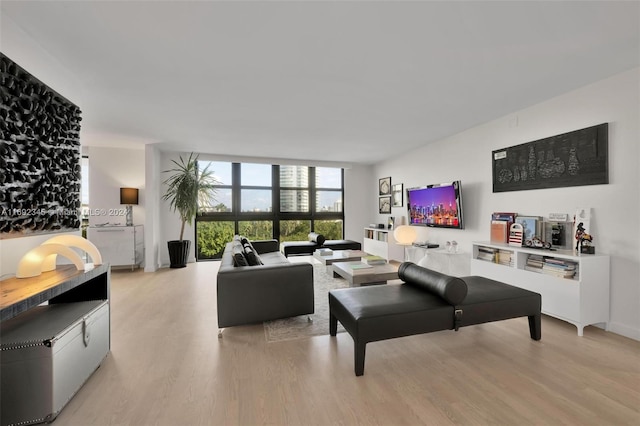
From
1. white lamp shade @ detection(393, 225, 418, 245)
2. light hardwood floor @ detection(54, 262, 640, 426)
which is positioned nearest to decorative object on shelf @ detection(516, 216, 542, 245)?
light hardwood floor @ detection(54, 262, 640, 426)

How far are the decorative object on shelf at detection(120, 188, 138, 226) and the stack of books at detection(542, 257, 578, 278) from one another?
6.56m

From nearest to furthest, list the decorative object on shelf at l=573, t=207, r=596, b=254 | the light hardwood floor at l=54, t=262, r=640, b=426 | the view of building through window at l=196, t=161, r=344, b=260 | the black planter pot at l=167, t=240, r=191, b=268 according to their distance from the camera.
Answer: the light hardwood floor at l=54, t=262, r=640, b=426 < the decorative object on shelf at l=573, t=207, r=596, b=254 < the black planter pot at l=167, t=240, r=191, b=268 < the view of building through window at l=196, t=161, r=344, b=260

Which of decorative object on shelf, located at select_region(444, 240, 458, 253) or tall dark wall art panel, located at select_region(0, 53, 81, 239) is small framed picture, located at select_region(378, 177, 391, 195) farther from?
tall dark wall art panel, located at select_region(0, 53, 81, 239)

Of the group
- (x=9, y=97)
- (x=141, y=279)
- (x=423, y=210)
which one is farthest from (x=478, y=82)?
(x=141, y=279)

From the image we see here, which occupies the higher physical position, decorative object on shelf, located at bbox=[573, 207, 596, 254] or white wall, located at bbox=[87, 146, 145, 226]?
white wall, located at bbox=[87, 146, 145, 226]

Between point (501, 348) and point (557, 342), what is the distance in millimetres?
565

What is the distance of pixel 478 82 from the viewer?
2676 millimetres

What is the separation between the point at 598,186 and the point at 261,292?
138 inches

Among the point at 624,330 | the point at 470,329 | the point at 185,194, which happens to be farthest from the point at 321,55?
the point at 185,194

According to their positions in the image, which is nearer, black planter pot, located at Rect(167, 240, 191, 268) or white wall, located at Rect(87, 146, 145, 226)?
white wall, located at Rect(87, 146, 145, 226)

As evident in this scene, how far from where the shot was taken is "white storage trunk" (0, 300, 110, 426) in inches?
55.2

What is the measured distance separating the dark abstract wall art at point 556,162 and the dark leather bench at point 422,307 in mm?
1484

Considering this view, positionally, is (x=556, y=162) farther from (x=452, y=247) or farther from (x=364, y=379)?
(x=364, y=379)

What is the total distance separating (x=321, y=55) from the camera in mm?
2197
